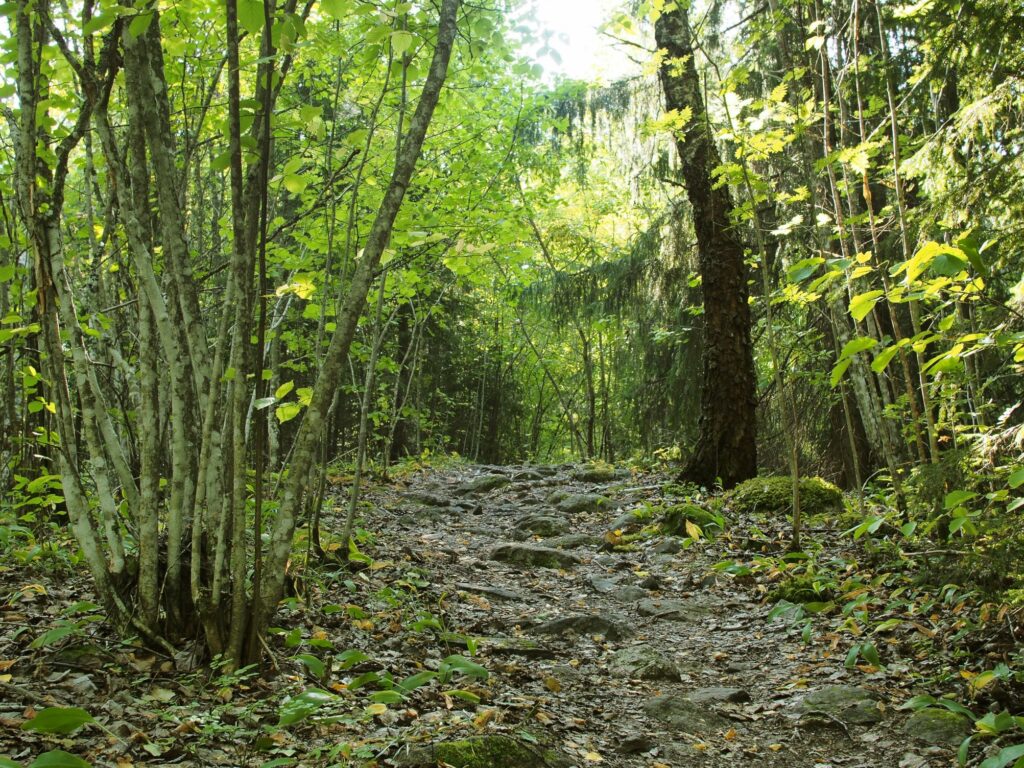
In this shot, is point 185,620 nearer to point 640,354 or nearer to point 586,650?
point 586,650

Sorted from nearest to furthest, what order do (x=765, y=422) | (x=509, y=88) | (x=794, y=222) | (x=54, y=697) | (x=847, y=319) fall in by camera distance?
(x=54, y=697) → (x=794, y=222) → (x=847, y=319) → (x=765, y=422) → (x=509, y=88)

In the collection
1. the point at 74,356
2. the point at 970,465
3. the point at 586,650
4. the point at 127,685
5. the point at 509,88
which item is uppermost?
the point at 509,88

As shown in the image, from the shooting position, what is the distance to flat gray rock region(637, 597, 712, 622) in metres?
4.56

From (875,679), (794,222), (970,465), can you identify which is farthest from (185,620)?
(794,222)

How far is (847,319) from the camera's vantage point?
22.0 feet

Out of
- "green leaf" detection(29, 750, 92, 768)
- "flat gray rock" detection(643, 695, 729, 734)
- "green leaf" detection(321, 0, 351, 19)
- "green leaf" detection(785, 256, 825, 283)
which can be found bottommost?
"flat gray rock" detection(643, 695, 729, 734)

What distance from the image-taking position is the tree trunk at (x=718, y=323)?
290 inches

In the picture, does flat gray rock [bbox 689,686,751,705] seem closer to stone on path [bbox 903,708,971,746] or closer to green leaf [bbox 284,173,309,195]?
stone on path [bbox 903,708,971,746]

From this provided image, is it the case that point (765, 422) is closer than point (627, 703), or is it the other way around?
point (627, 703)

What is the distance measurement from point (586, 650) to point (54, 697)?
8.42 ft

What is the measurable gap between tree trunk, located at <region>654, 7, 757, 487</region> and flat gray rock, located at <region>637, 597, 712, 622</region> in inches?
113

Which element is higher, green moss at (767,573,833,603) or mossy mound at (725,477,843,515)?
mossy mound at (725,477,843,515)

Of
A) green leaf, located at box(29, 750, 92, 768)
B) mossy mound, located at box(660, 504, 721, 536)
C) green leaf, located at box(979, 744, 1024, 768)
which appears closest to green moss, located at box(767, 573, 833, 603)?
mossy mound, located at box(660, 504, 721, 536)

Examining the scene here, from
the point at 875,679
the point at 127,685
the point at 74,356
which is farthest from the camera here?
the point at 875,679
